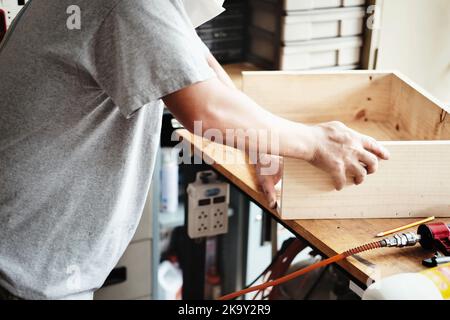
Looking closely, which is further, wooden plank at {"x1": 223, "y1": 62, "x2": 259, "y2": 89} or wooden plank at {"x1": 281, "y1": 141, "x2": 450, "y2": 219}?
wooden plank at {"x1": 223, "y1": 62, "x2": 259, "y2": 89}

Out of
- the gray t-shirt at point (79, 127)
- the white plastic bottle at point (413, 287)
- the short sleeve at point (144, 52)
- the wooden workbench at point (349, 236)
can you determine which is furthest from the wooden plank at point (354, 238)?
the short sleeve at point (144, 52)

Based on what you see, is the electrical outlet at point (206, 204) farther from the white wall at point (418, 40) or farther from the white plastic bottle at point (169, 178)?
the white wall at point (418, 40)

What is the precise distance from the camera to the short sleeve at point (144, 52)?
2.92ft

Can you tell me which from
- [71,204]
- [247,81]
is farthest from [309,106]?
[71,204]

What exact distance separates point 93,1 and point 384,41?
1288 mm

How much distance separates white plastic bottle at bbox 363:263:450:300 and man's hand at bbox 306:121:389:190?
0.26 meters

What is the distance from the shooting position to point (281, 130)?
1033 millimetres

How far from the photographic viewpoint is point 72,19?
95 centimetres

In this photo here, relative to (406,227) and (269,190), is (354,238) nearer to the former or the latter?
(406,227)

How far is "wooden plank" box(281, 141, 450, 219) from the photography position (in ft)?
3.63

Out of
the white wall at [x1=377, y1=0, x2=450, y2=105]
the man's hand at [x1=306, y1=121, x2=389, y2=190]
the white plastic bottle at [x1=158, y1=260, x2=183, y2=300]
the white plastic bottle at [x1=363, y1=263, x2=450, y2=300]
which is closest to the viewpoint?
the white plastic bottle at [x1=363, y1=263, x2=450, y2=300]

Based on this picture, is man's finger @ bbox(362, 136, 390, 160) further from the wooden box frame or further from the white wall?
the white wall

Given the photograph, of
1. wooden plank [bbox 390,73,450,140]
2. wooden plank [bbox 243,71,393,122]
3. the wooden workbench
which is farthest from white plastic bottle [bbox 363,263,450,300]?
wooden plank [bbox 243,71,393,122]
